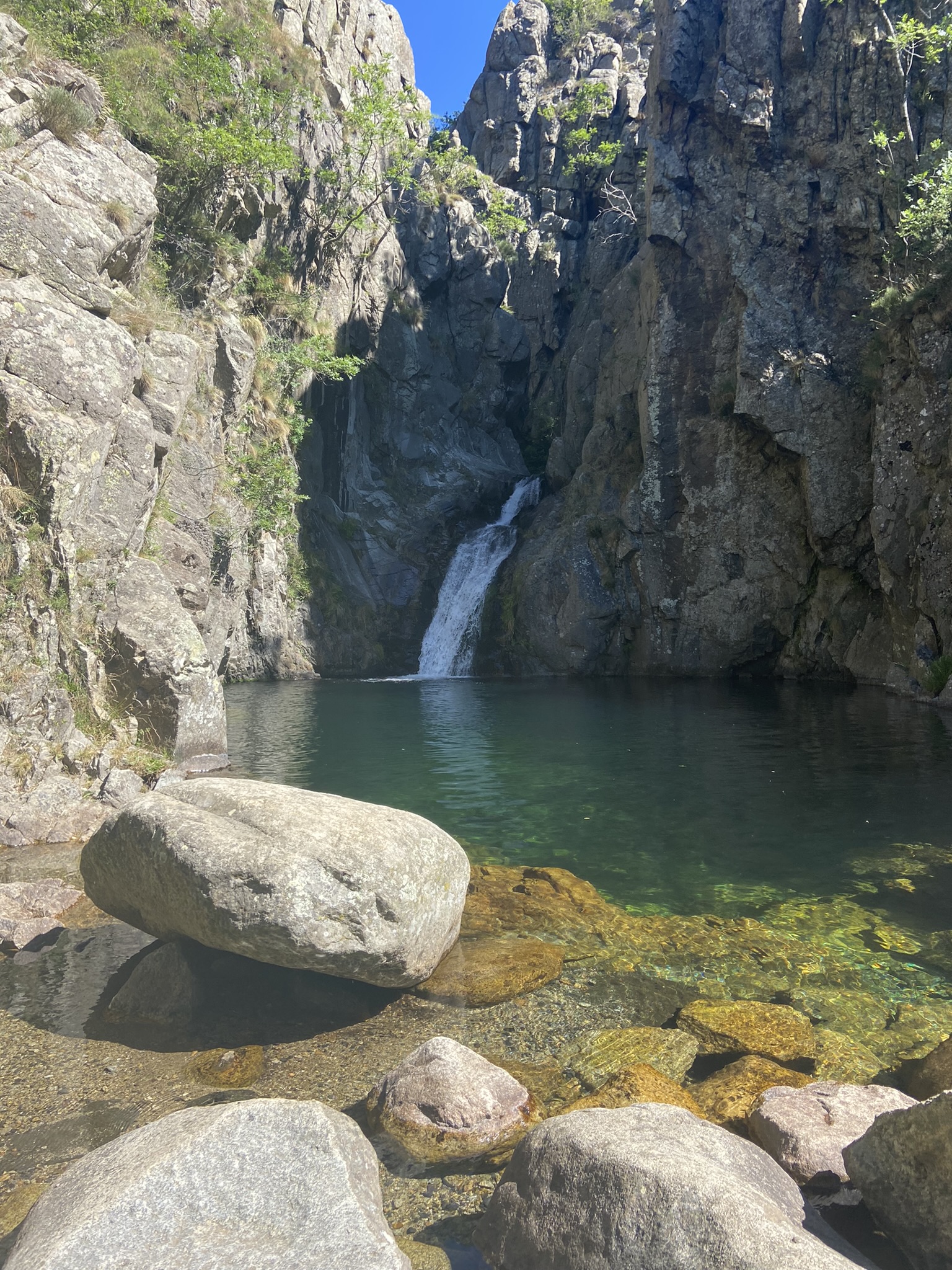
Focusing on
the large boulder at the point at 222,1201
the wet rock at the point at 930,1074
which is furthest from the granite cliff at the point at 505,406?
the wet rock at the point at 930,1074

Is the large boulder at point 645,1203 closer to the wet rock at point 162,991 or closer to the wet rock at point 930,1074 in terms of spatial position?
the wet rock at point 930,1074

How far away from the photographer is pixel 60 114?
15828 millimetres

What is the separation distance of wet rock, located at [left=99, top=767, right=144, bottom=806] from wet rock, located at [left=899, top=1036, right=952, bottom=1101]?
9.66m

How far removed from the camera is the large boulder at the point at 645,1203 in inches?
124

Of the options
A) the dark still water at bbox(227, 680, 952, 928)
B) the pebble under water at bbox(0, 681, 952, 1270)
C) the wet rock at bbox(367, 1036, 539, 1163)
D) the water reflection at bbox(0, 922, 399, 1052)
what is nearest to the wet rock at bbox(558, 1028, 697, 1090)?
the pebble under water at bbox(0, 681, 952, 1270)

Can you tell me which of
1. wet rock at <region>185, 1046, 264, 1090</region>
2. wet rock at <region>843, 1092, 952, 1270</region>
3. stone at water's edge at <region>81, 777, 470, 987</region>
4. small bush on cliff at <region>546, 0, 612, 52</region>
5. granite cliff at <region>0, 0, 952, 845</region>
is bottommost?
wet rock at <region>185, 1046, 264, 1090</region>

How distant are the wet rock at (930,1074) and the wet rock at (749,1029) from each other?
23.8 inches

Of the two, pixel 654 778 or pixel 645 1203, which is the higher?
pixel 645 1203

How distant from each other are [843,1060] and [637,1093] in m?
1.73

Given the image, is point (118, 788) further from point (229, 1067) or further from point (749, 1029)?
point (749, 1029)

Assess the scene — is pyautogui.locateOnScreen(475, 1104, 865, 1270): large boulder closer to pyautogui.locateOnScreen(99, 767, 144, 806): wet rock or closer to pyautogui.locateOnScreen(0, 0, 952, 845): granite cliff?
pyautogui.locateOnScreen(0, 0, 952, 845): granite cliff

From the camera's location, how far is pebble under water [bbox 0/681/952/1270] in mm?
5105

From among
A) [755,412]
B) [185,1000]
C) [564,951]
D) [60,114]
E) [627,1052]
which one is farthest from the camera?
[755,412]

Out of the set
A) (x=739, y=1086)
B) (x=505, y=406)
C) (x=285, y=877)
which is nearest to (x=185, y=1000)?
(x=285, y=877)
